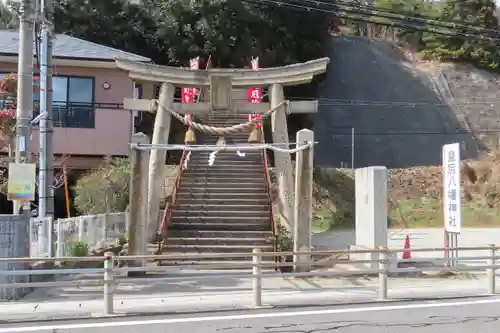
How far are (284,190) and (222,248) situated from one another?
4.05 m

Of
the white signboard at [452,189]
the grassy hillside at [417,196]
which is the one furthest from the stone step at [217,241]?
the grassy hillside at [417,196]

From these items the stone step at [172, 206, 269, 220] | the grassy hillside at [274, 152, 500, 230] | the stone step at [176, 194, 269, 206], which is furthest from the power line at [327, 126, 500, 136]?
the stone step at [172, 206, 269, 220]

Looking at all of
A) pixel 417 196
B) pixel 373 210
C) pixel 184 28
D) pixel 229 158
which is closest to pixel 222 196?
pixel 229 158

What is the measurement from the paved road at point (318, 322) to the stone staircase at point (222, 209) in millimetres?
5223

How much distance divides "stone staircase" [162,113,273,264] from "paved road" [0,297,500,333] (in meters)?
5.22

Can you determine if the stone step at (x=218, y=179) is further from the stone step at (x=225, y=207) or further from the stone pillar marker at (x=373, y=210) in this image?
the stone pillar marker at (x=373, y=210)

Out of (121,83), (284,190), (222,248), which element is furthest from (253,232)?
(121,83)

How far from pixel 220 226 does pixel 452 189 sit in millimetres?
6754

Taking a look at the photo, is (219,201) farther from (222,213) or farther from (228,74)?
(228,74)

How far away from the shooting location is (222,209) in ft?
57.0

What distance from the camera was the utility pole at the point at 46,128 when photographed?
12.5 m

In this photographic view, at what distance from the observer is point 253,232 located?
16.0 meters

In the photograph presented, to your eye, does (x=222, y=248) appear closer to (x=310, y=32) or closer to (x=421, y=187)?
(x=421, y=187)

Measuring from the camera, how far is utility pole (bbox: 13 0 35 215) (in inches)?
445
